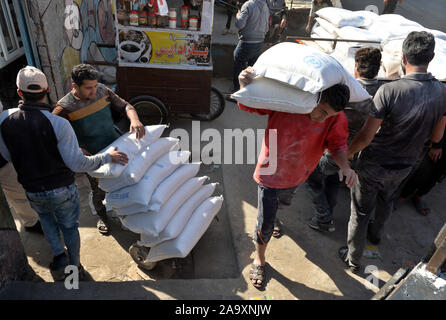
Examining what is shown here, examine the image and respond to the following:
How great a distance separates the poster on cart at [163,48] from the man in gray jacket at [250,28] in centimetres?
162

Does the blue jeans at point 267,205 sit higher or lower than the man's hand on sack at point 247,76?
lower

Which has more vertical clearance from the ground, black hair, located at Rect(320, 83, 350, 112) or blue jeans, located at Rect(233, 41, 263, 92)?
black hair, located at Rect(320, 83, 350, 112)

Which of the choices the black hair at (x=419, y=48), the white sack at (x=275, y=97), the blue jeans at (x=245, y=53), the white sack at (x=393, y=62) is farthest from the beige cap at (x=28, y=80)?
the blue jeans at (x=245, y=53)

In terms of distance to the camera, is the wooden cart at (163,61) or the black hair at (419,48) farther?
the wooden cart at (163,61)

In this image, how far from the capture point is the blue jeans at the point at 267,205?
116 inches

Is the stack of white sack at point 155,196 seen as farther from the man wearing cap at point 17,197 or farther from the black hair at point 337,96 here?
the black hair at point 337,96

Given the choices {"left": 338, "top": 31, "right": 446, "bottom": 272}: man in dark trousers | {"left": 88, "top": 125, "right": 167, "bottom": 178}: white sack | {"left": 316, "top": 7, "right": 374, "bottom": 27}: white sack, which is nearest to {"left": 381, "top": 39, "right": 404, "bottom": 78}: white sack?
{"left": 338, "top": 31, "right": 446, "bottom": 272}: man in dark trousers

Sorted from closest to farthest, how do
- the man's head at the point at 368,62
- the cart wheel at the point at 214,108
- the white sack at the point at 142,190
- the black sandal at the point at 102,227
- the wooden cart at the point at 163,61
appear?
1. the white sack at the point at 142,190
2. the man's head at the point at 368,62
3. the black sandal at the point at 102,227
4. the wooden cart at the point at 163,61
5. the cart wheel at the point at 214,108

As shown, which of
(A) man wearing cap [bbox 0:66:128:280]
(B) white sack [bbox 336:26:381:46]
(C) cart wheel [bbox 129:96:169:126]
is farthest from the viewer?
(B) white sack [bbox 336:26:381:46]

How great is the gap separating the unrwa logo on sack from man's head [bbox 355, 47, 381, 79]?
0.99 m

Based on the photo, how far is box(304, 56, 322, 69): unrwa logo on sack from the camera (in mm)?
2473

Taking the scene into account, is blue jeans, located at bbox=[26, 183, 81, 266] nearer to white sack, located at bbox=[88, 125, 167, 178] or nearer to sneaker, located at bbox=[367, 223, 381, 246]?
white sack, located at bbox=[88, 125, 167, 178]

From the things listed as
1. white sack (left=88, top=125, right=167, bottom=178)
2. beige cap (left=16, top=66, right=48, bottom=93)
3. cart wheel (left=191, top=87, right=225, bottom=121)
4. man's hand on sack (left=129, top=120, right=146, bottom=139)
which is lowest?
cart wheel (left=191, top=87, right=225, bottom=121)
